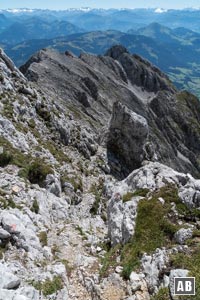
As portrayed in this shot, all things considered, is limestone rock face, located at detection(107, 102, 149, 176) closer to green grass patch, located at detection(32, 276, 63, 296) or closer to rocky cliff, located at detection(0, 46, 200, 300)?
rocky cliff, located at detection(0, 46, 200, 300)

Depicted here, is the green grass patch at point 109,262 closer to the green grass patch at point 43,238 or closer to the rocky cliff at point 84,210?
the rocky cliff at point 84,210

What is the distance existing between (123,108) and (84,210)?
3579 cm

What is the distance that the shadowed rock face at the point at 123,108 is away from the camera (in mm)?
68250

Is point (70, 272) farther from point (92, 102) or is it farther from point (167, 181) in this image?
point (92, 102)

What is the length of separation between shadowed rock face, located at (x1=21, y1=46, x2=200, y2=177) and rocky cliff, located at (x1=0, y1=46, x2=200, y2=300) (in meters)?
0.49

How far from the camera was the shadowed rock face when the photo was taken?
6825 cm

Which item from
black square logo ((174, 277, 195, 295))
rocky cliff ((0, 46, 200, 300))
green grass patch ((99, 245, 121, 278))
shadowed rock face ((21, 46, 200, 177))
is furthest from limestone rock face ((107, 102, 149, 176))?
black square logo ((174, 277, 195, 295))

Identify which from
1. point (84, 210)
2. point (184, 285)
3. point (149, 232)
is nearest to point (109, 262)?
point (149, 232)

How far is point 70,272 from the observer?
68.6 feet

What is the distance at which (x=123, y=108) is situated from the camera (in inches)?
2739

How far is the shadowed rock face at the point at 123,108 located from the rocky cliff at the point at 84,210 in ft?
1.61

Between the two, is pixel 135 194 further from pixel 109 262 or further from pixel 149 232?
pixel 109 262

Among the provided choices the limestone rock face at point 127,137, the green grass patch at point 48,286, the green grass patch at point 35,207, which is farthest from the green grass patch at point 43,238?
the limestone rock face at point 127,137

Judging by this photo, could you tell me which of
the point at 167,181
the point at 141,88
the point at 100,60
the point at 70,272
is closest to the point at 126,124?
the point at 167,181
